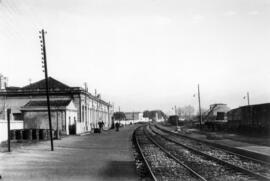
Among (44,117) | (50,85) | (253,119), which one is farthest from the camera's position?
(50,85)

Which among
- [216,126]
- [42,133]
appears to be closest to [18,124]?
[42,133]

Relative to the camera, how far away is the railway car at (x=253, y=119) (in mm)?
31250

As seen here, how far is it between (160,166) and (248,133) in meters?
22.7

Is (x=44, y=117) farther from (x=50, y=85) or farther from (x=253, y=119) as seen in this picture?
(x=253, y=119)

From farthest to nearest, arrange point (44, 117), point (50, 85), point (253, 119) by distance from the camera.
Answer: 1. point (50, 85)
2. point (44, 117)
3. point (253, 119)

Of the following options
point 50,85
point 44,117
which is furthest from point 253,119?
point 50,85

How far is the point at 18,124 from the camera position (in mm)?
37219

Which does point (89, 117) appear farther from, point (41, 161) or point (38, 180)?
point (38, 180)

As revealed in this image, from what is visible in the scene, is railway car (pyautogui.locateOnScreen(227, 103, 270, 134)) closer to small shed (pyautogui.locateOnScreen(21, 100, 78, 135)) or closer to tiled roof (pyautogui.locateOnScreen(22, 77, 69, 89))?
small shed (pyautogui.locateOnScreen(21, 100, 78, 135))

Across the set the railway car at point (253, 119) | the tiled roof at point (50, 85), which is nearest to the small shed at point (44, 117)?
the tiled roof at point (50, 85)

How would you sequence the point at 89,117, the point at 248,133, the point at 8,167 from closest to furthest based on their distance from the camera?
1. the point at 8,167
2. the point at 248,133
3. the point at 89,117

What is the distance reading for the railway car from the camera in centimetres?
3125

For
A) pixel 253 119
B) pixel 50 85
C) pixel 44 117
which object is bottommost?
pixel 253 119

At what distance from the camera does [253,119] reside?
116ft
